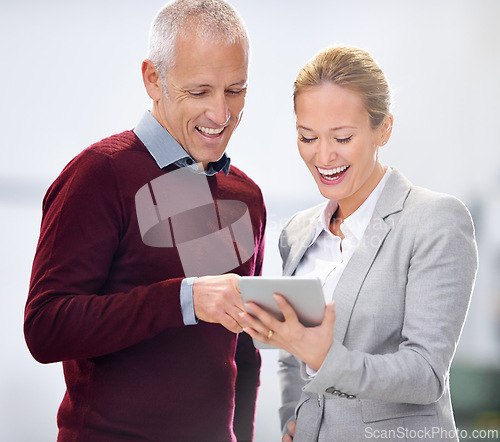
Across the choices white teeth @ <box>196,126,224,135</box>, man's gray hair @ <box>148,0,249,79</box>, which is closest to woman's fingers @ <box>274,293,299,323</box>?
white teeth @ <box>196,126,224,135</box>

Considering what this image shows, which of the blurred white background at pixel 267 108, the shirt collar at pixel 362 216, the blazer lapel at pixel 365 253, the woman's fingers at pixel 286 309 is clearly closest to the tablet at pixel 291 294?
the woman's fingers at pixel 286 309

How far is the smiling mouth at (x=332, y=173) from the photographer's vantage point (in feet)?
5.02

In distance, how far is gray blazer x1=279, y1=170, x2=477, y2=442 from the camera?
1227 mm

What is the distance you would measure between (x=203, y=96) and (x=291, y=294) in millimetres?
671

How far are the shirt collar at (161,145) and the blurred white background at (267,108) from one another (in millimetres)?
1227

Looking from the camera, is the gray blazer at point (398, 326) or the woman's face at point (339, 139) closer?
the gray blazer at point (398, 326)

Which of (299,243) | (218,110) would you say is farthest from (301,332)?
(218,110)

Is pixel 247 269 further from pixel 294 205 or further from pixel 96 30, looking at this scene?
pixel 96 30

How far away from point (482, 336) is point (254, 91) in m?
2.13

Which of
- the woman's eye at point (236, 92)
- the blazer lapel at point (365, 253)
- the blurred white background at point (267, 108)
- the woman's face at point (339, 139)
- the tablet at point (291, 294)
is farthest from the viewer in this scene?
the blurred white background at point (267, 108)

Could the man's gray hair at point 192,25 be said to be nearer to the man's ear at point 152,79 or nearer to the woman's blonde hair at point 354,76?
the man's ear at point 152,79

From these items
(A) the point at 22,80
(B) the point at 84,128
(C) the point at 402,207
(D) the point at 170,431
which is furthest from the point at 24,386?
(C) the point at 402,207

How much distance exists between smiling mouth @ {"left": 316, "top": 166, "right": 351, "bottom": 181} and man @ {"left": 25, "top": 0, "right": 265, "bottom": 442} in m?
0.29

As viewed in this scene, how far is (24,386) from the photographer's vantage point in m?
3.12
